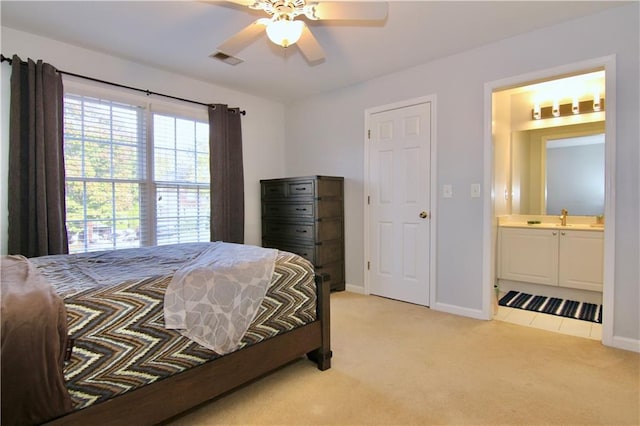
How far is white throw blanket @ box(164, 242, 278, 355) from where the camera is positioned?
153cm

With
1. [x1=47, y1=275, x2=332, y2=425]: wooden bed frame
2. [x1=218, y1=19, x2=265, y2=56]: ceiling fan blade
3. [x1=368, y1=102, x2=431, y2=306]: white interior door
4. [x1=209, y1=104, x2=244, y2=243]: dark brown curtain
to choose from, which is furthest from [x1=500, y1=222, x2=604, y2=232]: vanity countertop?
[x1=218, y1=19, x2=265, y2=56]: ceiling fan blade

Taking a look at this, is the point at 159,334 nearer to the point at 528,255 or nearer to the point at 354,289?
the point at 354,289

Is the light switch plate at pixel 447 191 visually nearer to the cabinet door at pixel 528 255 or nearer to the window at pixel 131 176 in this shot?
the cabinet door at pixel 528 255

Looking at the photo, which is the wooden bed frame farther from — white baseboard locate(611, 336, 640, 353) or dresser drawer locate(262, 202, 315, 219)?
white baseboard locate(611, 336, 640, 353)

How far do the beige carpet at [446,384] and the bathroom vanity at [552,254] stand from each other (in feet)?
3.86

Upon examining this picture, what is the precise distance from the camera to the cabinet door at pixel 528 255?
365cm

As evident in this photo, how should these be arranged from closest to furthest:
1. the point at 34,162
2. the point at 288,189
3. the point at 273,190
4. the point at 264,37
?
the point at 34,162 < the point at 264,37 < the point at 288,189 < the point at 273,190

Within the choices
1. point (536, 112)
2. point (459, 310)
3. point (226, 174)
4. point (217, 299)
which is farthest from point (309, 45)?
point (536, 112)

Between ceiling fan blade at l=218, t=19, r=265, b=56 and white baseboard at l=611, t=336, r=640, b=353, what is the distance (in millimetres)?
3127

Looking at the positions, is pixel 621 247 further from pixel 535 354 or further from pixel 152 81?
pixel 152 81

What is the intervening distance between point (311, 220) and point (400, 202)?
0.95 meters

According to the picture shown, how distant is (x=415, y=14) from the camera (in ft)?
7.78

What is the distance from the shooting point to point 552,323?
294 centimetres

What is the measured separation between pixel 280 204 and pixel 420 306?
1.90 meters
